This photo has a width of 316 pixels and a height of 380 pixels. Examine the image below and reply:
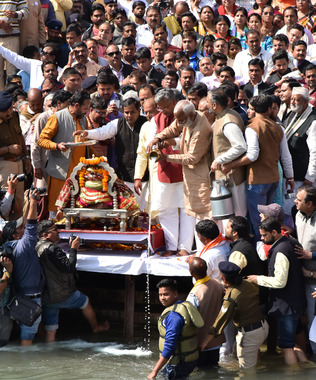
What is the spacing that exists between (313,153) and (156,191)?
6.13ft

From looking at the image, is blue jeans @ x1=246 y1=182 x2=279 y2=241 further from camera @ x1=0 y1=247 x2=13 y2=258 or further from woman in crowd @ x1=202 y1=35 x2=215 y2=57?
woman in crowd @ x1=202 y1=35 x2=215 y2=57

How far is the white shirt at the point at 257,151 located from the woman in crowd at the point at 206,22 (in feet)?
18.5

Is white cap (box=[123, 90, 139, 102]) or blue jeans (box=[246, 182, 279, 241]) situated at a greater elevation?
white cap (box=[123, 90, 139, 102])

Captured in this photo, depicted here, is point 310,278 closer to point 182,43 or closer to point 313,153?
point 313,153

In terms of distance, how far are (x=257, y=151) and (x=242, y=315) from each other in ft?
6.13

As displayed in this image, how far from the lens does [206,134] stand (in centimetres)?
821

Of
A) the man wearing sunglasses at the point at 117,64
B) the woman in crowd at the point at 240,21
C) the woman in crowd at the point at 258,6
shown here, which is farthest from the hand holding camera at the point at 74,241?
the woman in crowd at the point at 258,6

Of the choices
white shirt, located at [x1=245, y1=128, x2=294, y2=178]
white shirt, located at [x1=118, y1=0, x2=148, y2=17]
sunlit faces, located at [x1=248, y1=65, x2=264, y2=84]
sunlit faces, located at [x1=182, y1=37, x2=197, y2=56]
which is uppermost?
white shirt, located at [x1=118, y1=0, x2=148, y2=17]

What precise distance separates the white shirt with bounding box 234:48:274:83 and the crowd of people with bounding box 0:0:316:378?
0.07 ft

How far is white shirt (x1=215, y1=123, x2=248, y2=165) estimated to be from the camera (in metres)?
8.01

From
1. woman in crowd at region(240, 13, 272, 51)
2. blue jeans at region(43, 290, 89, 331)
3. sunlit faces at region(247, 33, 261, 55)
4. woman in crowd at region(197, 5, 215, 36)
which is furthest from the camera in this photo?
woman in crowd at region(197, 5, 215, 36)

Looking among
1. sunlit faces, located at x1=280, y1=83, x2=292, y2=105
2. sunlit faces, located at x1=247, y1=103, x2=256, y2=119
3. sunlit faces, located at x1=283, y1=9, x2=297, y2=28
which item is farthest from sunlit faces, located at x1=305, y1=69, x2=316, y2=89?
sunlit faces, located at x1=283, y1=9, x2=297, y2=28

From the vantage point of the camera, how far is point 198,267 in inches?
275

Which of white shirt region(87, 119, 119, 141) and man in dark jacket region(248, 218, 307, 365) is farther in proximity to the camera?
white shirt region(87, 119, 119, 141)
